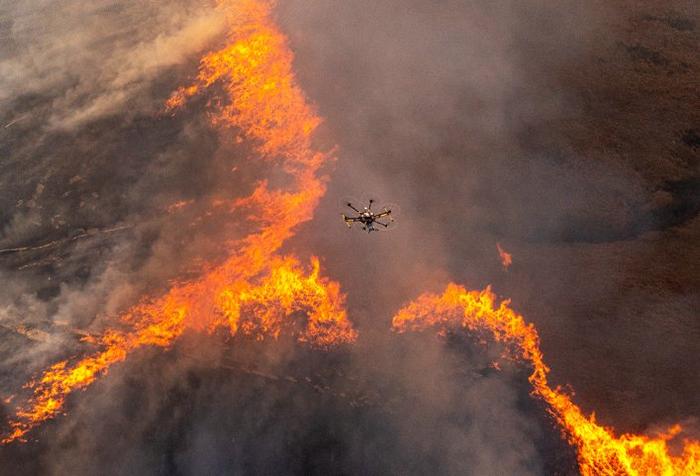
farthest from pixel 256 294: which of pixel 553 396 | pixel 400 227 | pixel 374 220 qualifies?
pixel 553 396

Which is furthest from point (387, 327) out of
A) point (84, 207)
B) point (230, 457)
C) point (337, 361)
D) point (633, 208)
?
point (84, 207)

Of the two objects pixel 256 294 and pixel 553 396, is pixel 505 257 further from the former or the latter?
pixel 256 294

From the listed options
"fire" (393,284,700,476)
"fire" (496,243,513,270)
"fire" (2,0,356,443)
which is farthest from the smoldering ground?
"fire" (2,0,356,443)

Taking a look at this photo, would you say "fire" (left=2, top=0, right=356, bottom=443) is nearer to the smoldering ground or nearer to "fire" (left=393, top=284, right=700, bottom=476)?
the smoldering ground

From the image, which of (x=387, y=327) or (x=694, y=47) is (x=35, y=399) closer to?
(x=387, y=327)

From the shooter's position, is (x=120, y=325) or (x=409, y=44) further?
(x=409, y=44)

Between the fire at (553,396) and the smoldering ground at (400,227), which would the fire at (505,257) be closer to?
the smoldering ground at (400,227)
